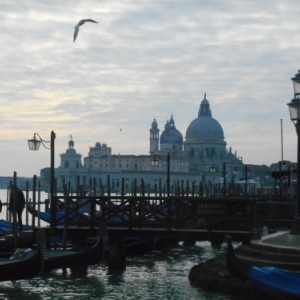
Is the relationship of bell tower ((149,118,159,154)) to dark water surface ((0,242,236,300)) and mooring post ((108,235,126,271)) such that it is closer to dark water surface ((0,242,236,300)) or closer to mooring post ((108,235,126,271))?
dark water surface ((0,242,236,300))

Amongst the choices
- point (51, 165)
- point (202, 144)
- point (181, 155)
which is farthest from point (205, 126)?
point (51, 165)

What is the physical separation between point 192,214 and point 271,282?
6.96 metres

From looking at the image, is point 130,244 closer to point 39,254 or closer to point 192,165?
point 39,254

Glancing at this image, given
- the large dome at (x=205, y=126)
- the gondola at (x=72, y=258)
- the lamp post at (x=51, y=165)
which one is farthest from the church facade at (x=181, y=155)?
the gondola at (x=72, y=258)

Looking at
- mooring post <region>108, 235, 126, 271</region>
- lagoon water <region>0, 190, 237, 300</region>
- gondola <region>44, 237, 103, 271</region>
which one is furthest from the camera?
mooring post <region>108, 235, 126, 271</region>

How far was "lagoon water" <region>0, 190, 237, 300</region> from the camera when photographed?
14.7m

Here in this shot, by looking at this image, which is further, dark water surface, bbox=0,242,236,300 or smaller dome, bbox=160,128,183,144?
smaller dome, bbox=160,128,183,144

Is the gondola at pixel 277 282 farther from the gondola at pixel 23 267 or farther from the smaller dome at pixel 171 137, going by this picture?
the smaller dome at pixel 171 137

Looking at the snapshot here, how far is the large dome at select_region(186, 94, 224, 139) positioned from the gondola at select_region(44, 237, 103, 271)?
468 feet

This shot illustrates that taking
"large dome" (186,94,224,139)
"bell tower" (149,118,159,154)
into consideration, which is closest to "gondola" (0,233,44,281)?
"large dome" (186,94,224,139)

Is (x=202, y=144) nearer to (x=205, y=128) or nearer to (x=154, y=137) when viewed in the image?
(x=205, y=128)

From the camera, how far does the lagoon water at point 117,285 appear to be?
578 inches

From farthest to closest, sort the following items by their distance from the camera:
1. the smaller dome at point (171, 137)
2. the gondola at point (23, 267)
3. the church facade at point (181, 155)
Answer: the smaller dome at point (171, 137), the church facade at point (181, 155), the gondola at point (23, 267)

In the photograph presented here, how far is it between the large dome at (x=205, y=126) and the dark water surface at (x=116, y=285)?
457 ft
